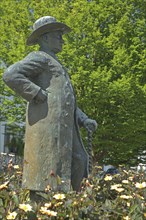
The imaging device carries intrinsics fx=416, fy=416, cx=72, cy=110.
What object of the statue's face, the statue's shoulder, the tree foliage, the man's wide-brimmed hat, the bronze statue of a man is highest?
the tree foliage

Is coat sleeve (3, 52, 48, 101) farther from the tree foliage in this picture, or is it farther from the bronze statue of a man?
the tree foliage

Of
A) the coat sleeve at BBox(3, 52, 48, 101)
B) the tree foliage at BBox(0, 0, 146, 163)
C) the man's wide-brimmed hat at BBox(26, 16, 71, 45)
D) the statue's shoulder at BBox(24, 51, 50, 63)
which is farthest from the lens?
the tree foliage at BBox(0, 0, 146, 163)

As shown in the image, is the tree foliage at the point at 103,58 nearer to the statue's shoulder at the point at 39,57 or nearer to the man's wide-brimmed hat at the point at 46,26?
the man's wide-brimmed hat at the point at 46,26

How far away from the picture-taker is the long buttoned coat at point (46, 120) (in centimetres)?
424

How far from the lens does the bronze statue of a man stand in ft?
13.9

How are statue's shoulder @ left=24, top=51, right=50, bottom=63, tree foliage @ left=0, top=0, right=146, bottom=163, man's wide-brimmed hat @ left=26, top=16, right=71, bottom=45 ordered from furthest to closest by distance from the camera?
tree foliage @ left=0, top=0, right=146, bottom=163
man's wide-brimmed hat @ left=26, top=16, right=71, bottom=45
statue's shoulder @ left=24, top=51, right=50, bottom=63

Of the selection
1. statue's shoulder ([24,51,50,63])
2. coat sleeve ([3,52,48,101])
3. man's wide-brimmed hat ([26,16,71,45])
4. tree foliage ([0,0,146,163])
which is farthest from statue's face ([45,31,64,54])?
tree foliage ([0,0,146,163])

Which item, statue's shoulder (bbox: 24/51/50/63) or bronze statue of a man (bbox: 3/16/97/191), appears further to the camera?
statue's shoulder (bbox: 24/51/50/63)

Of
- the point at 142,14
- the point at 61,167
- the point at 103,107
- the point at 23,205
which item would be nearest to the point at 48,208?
the point at 23,205

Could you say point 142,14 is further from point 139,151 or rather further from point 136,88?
point 139,151

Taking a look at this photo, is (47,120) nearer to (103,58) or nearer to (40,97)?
(40,97)

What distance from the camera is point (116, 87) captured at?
46.5 ft

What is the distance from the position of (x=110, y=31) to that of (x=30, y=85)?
11614 millimetres

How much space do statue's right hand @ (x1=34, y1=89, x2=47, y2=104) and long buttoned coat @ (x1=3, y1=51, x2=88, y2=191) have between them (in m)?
0.02
